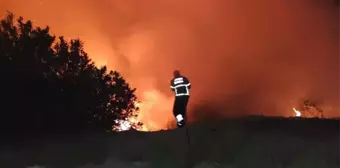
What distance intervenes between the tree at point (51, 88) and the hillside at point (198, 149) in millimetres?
4287

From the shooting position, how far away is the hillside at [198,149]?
11422mm

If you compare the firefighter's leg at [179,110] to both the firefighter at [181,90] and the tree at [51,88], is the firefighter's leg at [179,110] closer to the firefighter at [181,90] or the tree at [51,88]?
the firefighter at [181,90]

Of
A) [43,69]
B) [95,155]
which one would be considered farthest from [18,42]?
[95,155]

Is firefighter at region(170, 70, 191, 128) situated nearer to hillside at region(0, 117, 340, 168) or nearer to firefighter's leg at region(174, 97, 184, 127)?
firefighter's leg at region(174, 97, 184, 127)

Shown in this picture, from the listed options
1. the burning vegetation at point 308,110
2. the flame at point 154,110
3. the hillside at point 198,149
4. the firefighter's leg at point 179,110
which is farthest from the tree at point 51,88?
the burning vegetation at point 308,110

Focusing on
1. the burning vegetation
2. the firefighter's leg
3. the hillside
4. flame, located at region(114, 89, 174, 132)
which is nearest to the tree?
the hillside

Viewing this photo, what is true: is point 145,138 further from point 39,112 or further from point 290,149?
point 39,112

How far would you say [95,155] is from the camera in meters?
12.6

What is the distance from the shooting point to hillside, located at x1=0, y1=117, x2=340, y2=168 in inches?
450

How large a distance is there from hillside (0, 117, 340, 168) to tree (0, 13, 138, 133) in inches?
169

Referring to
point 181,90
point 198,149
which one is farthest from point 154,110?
point 198,149

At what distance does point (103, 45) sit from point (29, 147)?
92.3ft

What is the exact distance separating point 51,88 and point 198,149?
878 cm

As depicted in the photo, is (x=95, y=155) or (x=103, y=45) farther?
(x=103, y=45)
